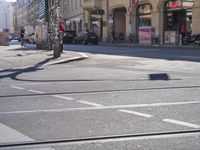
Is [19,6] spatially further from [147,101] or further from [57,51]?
[147,101]

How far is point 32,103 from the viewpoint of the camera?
1028 centimetres

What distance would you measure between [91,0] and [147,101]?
58.4 metres

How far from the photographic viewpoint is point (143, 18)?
2207 inches

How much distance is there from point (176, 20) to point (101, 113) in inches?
1676

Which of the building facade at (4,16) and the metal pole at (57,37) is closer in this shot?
the metal pole at (57,37)

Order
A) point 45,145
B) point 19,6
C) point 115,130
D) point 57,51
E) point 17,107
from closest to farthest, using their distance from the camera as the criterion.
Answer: point 45,145
point 115,130
point 17,107
point 57,51
point 19,6

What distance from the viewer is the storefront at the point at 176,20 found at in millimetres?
47000

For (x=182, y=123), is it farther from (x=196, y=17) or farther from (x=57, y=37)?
(x=196, y=17)

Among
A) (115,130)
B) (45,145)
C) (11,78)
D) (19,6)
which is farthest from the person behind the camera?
(19,6)

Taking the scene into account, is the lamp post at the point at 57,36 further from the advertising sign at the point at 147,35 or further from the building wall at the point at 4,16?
the building wall at the point at 4,16

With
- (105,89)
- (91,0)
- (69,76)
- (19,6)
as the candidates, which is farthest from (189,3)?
(19,6)

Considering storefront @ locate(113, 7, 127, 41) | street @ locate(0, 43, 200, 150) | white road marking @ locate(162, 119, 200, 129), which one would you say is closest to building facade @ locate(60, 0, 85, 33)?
storefront @ locate(113, 7, 127, 41)

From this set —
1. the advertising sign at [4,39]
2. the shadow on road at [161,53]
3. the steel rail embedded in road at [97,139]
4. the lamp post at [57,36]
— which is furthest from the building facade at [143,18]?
the steel rail embedded in road at [97,139]

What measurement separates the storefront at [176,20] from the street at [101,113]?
3206cm
